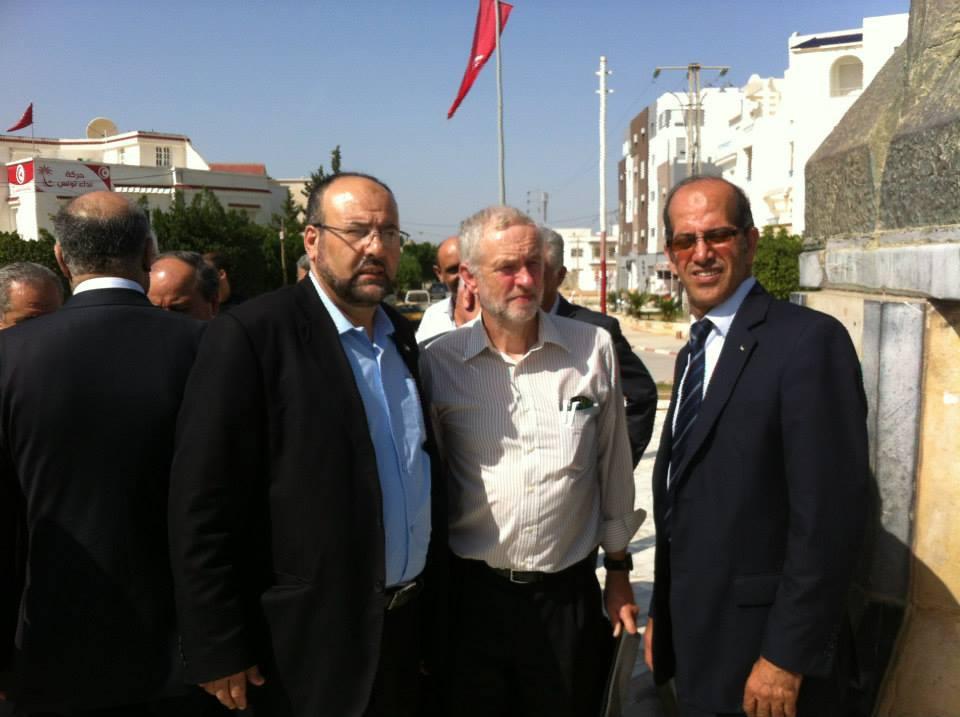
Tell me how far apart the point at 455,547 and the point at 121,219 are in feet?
4.70

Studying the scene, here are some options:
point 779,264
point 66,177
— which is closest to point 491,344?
point 779,264

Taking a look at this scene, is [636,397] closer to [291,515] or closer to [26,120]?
[291,515]

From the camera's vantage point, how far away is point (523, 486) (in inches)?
101

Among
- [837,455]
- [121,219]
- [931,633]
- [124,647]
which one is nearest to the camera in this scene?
[837,455]

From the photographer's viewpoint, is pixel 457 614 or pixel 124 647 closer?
pixel 124 647

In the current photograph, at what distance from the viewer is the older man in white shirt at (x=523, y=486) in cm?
258

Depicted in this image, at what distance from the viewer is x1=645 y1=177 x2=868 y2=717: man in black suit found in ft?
6.80

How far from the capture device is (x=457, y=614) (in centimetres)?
267

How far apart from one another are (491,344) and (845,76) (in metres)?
34.2

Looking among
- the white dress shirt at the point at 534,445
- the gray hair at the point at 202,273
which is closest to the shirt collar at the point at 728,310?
the white dress shirt at the point at 534,445

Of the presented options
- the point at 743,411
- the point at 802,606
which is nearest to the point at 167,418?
the point at 743,411

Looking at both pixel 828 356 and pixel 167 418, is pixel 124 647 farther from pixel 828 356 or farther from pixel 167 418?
pixel 828 356

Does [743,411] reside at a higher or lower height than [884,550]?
higher

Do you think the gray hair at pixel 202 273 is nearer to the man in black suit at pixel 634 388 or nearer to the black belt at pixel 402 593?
the man in black suit at pixel 634 388
